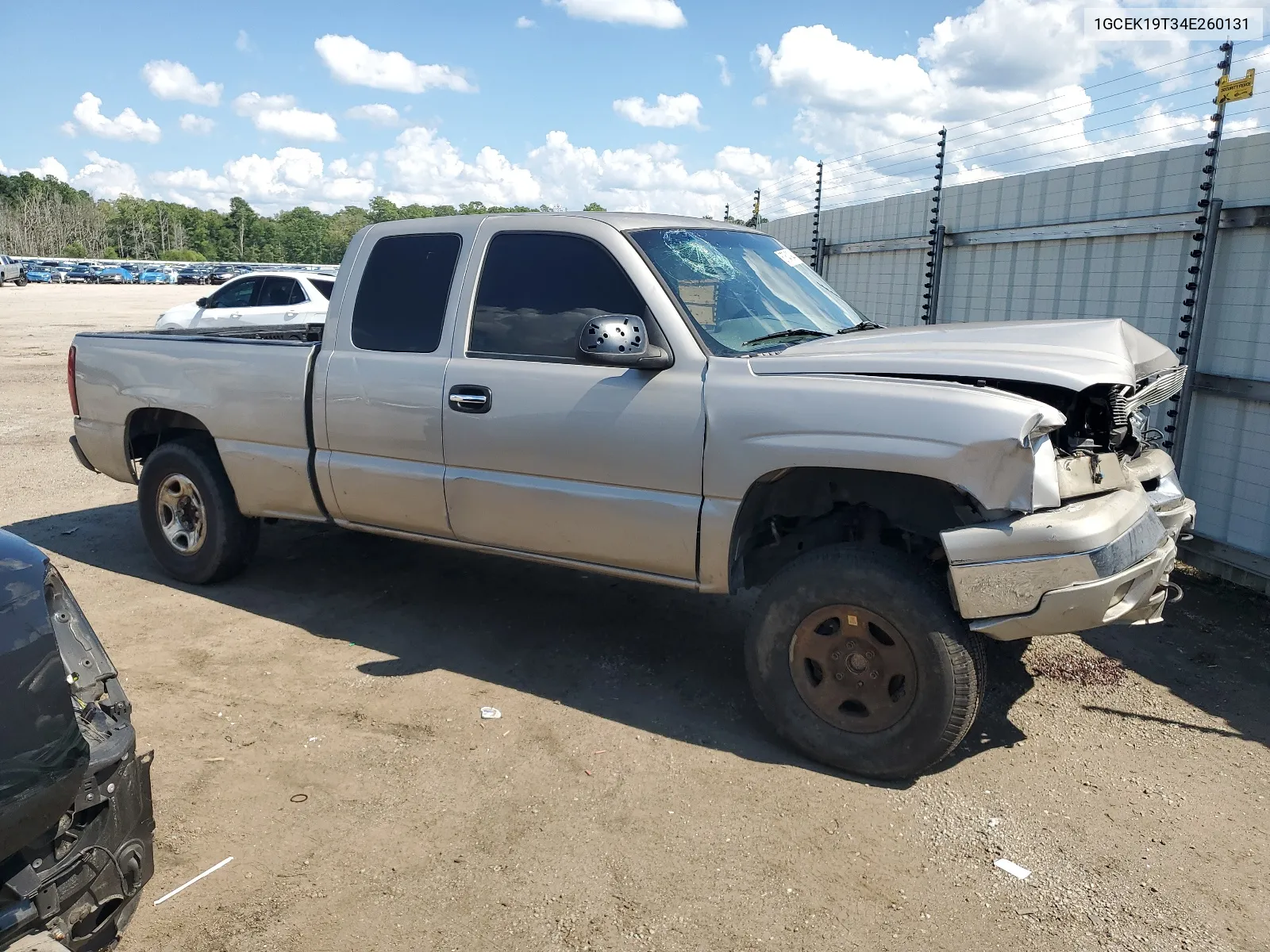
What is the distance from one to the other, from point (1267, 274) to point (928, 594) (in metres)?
3.82

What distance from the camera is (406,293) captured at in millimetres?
4863

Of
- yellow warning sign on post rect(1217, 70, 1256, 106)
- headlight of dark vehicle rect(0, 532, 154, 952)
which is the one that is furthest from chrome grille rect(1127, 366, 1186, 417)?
headlight of dark vehicle rect(0, 532, 154, 952)

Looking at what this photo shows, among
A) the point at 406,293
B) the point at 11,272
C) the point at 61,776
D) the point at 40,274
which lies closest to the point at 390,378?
the point at 406,293

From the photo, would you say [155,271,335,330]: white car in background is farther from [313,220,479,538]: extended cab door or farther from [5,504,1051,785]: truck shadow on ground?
[313,220,479,538]: extended cab door

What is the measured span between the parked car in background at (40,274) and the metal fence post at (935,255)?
67.4 m

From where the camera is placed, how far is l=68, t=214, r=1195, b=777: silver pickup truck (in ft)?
11.2

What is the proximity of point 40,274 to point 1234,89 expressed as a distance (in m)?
72.2

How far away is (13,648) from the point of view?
2168mm

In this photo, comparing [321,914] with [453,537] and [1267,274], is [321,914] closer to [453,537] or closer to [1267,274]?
[453,537]

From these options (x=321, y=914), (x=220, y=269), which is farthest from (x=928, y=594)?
(x=220, y=269)

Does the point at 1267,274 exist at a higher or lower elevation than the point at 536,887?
higher

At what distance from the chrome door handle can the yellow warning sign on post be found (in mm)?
4962

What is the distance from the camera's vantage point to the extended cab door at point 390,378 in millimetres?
4664

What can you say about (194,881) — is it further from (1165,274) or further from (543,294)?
(1165,274)
